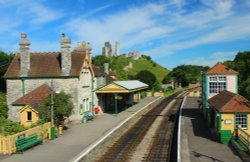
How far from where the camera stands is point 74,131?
25641 mm

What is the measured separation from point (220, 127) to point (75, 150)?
389 inches

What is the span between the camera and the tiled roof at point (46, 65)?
101ft

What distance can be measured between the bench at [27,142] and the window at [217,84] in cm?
1778

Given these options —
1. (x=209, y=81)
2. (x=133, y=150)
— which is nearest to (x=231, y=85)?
(x=209, y=81)

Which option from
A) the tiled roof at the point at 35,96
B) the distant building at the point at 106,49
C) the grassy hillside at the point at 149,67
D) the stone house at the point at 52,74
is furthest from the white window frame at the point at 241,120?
the distant building at the point at 106,49

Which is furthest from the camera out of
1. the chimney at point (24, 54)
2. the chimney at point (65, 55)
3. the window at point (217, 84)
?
the chimney at point (24, 54)

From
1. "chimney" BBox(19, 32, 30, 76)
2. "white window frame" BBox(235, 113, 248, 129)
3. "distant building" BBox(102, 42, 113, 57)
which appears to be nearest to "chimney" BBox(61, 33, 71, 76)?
"chimney" BBox(19, 32, 30, 76)

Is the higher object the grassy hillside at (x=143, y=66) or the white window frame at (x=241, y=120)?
the grassy hillside at (x=143, y=66)

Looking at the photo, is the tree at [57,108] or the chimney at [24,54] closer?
the tree at [57,108]

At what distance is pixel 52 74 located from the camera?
30.6 meters

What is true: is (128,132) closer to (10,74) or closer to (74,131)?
(74,131)

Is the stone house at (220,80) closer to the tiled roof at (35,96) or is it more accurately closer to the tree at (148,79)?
the tiled roof at (35,96)

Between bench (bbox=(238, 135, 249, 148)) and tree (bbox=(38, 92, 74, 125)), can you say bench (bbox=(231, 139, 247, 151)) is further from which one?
tree (bbox=(38, 92, 74, 125))

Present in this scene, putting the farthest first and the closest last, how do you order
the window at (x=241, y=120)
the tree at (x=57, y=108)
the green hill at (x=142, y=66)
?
the green hill at (x=142, y=66), the tree at (x=57, y=108), the window at (x=241, y=120)
